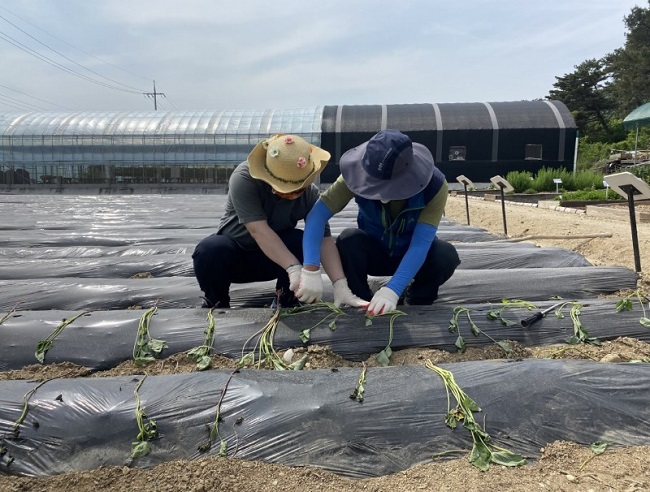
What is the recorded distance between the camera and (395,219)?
226 centimetres

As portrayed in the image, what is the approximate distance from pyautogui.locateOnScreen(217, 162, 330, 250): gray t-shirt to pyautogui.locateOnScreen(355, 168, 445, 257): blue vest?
9.0 inches

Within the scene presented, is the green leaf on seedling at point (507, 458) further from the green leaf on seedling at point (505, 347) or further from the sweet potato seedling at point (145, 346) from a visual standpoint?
the sweet potato seedling at point (145, 346)

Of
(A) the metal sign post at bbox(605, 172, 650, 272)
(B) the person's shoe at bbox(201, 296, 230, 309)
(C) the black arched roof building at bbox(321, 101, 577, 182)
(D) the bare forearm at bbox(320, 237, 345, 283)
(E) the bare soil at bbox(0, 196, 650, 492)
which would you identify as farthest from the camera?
(C) the black arched roof building at bbox(321, 101, 577, 182)

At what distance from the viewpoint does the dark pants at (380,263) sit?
2.36m

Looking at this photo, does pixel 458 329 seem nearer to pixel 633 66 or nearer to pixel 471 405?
pixel 471 405

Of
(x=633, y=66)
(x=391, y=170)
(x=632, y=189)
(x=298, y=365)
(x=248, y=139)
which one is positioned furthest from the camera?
(x=633, y=66)

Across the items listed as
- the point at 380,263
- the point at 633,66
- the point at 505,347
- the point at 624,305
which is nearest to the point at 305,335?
the point at 380,263

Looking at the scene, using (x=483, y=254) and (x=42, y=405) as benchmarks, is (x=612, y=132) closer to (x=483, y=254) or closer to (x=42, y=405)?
(x=483, y=254)

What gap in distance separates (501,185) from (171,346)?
5.79 meters

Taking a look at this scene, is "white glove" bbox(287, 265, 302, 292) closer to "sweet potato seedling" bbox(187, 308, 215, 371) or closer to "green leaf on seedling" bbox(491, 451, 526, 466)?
"sweet potato seedling" bbox(187, 308, 215, 371)

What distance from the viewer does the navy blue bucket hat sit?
198 centimetres

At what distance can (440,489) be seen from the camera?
1.33m

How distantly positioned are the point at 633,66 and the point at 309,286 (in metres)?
31.6

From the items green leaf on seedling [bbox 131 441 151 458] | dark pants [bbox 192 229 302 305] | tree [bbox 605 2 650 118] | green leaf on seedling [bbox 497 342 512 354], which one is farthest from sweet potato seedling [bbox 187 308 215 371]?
tree [bbox 605 2 650 118]
